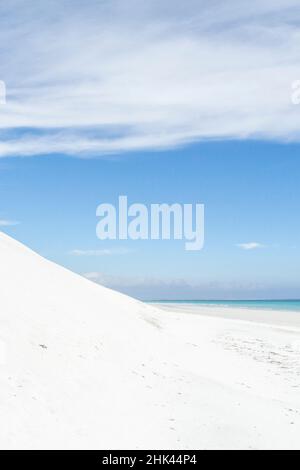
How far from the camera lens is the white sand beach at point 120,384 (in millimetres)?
11394

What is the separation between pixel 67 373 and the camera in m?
14.3

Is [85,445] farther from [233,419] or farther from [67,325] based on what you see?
[67,325]

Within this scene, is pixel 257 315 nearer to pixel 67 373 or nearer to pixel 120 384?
pixel 120 384

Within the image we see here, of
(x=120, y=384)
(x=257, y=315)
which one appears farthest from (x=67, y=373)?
(x=257, y=315)

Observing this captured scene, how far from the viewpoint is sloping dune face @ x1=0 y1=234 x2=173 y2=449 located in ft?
36.7

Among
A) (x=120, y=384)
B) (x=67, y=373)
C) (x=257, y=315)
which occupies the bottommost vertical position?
(x=120, y=384)

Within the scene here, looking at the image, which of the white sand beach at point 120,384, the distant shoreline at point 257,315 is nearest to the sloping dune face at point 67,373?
the white sand beach at point 120,384

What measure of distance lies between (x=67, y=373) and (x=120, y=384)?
1.64m

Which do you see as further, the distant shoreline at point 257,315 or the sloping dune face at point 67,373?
the distant shoreline at point 257,315

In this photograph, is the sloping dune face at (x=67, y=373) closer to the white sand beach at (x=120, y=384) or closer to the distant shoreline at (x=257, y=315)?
the white sand beach at (x=120, y=384)

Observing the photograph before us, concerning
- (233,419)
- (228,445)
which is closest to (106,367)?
(233,419)

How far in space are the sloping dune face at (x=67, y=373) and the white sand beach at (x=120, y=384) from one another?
3 cm
